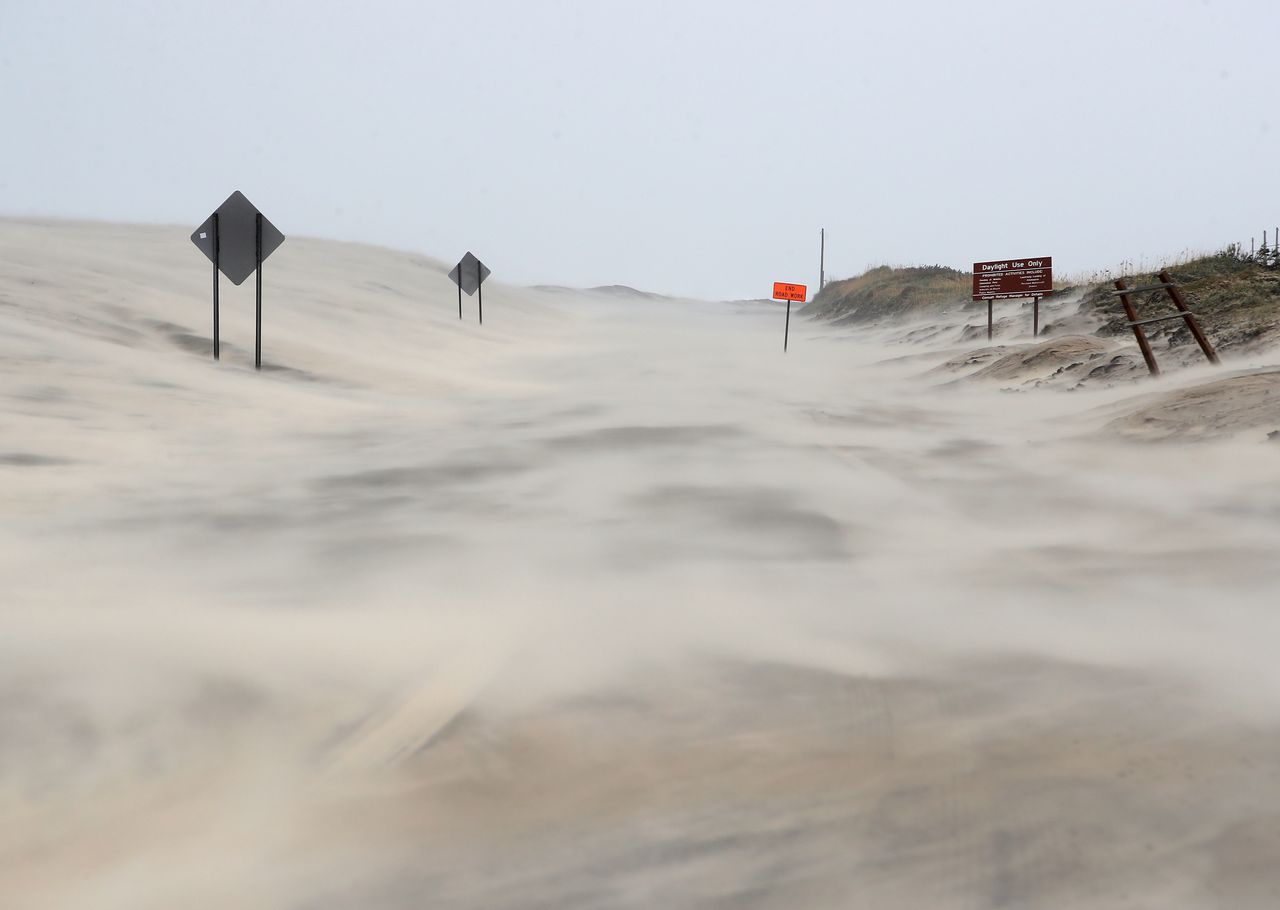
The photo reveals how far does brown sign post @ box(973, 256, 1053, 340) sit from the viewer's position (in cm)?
1705

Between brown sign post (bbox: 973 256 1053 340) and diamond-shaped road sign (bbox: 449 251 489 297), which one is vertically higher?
diamond-shaped road sign (bbox: 449 251 489 297)

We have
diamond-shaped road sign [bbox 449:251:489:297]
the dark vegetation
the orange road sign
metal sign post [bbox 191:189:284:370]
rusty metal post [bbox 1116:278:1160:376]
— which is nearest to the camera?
rusty metal post [bbox 1116:278:1160:376]

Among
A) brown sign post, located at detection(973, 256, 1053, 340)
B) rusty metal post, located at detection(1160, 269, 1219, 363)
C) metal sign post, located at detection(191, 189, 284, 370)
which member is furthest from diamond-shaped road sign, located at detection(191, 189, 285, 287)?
brown sign post, located at detection(973, 256, 1053, 340)

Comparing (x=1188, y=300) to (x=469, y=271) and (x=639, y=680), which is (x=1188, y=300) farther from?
(x=469, y=271)

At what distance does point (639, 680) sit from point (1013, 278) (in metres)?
16.9

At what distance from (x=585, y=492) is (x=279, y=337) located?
33.7 ft

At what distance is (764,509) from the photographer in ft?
14.4

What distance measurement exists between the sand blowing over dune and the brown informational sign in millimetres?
12136

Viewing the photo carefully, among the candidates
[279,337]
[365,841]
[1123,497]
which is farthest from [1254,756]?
[279,337]

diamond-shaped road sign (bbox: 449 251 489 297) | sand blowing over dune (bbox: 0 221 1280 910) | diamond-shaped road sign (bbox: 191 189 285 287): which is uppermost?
diamond-shaped road sign (bbox: 449 251 489 297)

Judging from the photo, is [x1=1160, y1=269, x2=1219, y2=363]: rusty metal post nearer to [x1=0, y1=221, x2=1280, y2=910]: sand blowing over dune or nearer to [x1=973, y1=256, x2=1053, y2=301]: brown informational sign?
[x1=0, y1=221, x2=1280, y2=910]: sand blowing over dune

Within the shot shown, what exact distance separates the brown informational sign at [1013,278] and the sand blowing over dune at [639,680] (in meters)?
12.1

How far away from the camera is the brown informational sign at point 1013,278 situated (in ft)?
55.9

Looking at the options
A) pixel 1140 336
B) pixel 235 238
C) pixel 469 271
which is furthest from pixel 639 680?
pixel 469 271
